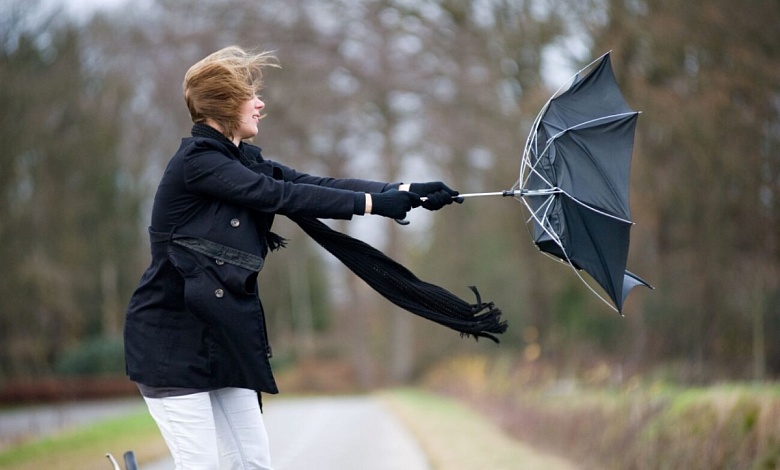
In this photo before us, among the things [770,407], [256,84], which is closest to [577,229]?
[256,84]

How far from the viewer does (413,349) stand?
38.7 m

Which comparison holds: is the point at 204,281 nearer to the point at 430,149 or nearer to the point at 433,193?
the point at 433,193

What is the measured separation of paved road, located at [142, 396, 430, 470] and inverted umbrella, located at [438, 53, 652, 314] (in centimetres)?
595

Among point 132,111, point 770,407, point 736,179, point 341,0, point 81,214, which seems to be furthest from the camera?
point 132,111

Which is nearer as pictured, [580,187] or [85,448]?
[580,187]

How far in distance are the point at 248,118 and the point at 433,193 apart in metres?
0.78

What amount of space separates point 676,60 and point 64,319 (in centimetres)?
2261

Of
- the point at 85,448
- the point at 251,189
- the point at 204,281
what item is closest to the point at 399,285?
the point at 251,189

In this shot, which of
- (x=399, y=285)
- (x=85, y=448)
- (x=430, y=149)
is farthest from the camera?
(x=430, y=149)

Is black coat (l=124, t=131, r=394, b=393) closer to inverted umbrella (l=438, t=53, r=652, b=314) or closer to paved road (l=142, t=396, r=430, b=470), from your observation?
inverted umbrella (l=438, t=53, r=652, b=314)

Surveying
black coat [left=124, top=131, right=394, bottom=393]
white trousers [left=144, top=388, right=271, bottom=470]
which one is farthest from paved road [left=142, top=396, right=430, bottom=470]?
black coat [left=124, top=131, right=394, bottom=393]

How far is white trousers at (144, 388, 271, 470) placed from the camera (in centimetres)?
390

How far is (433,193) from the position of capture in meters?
4.27

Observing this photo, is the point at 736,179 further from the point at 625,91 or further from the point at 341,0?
the point at 341,0
